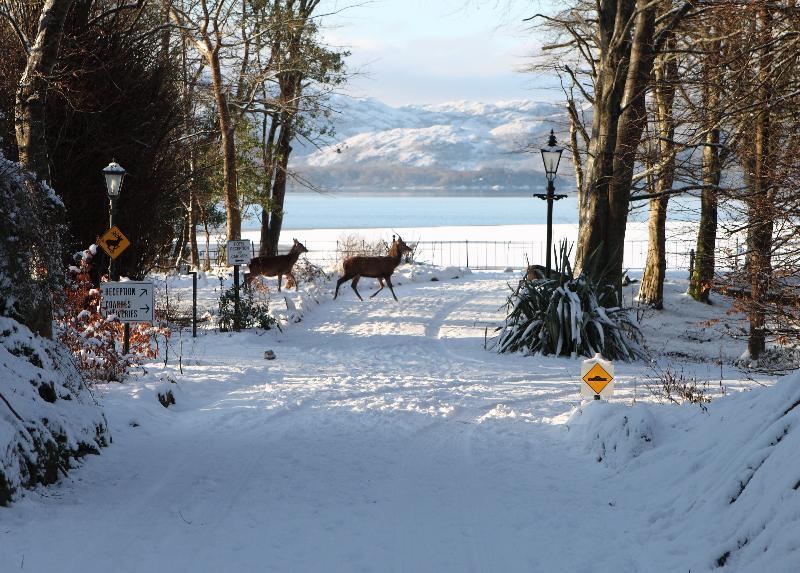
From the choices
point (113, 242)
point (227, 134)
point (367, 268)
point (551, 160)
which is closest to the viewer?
point (113, 242)

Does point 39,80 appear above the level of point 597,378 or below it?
above

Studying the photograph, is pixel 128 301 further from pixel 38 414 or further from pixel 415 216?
pixel 415 216

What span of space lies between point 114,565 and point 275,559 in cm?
100

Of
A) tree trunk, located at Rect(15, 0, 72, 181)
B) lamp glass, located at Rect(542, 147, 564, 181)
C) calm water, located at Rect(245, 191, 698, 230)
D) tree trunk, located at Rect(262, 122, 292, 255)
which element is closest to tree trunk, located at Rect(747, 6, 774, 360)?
lamp glass, located at Rect(542, 147, 564, 181)

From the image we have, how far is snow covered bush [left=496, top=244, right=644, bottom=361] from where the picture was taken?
13.9 m

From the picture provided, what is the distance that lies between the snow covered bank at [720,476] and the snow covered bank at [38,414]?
14.9ft

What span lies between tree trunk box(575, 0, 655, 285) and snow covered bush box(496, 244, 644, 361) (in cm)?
79

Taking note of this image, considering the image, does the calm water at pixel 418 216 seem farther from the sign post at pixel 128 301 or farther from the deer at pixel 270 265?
the sign post at pixel 128 301

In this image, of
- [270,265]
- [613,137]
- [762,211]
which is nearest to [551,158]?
[613,137]

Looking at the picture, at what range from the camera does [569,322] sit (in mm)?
13938

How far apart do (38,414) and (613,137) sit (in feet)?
40.9

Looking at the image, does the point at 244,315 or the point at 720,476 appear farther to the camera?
the point at 244,315

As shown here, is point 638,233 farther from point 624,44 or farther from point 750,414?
point 750,414

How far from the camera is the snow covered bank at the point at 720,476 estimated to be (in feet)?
15.0
